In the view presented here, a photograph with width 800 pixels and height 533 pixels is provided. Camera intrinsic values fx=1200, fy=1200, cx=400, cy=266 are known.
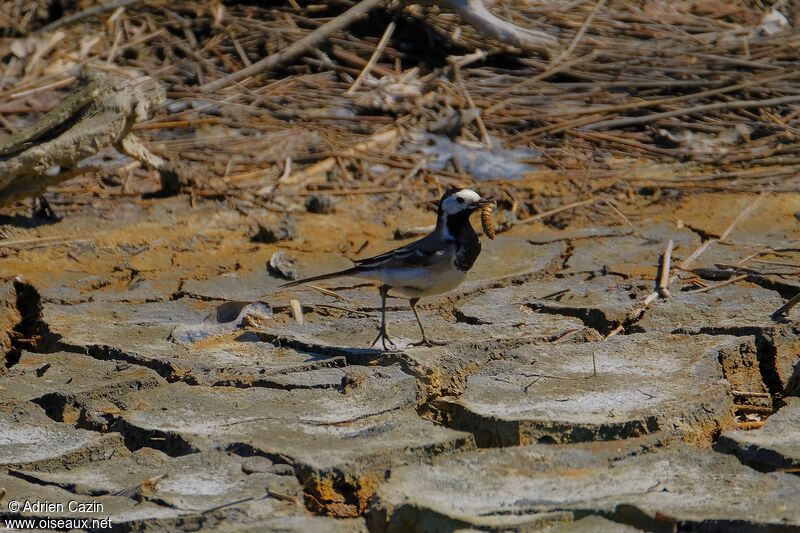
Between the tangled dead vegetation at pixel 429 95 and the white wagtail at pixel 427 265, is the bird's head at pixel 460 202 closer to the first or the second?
the white wagtail at pixel 427 265

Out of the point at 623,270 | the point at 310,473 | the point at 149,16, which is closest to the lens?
the point at 310,473

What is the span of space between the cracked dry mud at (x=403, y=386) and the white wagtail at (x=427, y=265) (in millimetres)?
206

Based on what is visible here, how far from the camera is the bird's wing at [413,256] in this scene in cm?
567

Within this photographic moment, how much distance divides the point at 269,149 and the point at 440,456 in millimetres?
4737

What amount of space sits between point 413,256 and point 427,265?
0.10m

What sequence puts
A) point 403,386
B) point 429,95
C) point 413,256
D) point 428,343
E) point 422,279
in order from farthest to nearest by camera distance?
point 429,95 → point 413,256 → point 422,279 → point 428,343 → point 403,386

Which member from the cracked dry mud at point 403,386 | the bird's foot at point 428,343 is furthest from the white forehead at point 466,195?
the bird's foot at point 428,343

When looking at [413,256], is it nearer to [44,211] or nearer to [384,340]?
[384,340]

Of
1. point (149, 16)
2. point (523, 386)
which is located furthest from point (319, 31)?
point (523, 386)

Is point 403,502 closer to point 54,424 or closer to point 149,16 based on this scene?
point 54,424

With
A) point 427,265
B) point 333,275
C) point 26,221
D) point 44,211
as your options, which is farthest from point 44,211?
point 427,265

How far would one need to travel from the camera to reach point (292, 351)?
5.44 meters

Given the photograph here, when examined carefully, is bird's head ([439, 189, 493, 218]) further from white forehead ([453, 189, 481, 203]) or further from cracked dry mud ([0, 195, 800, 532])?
cracked dry mud ([0, 195, 800, 532])

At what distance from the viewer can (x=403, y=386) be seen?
16.1 feet
